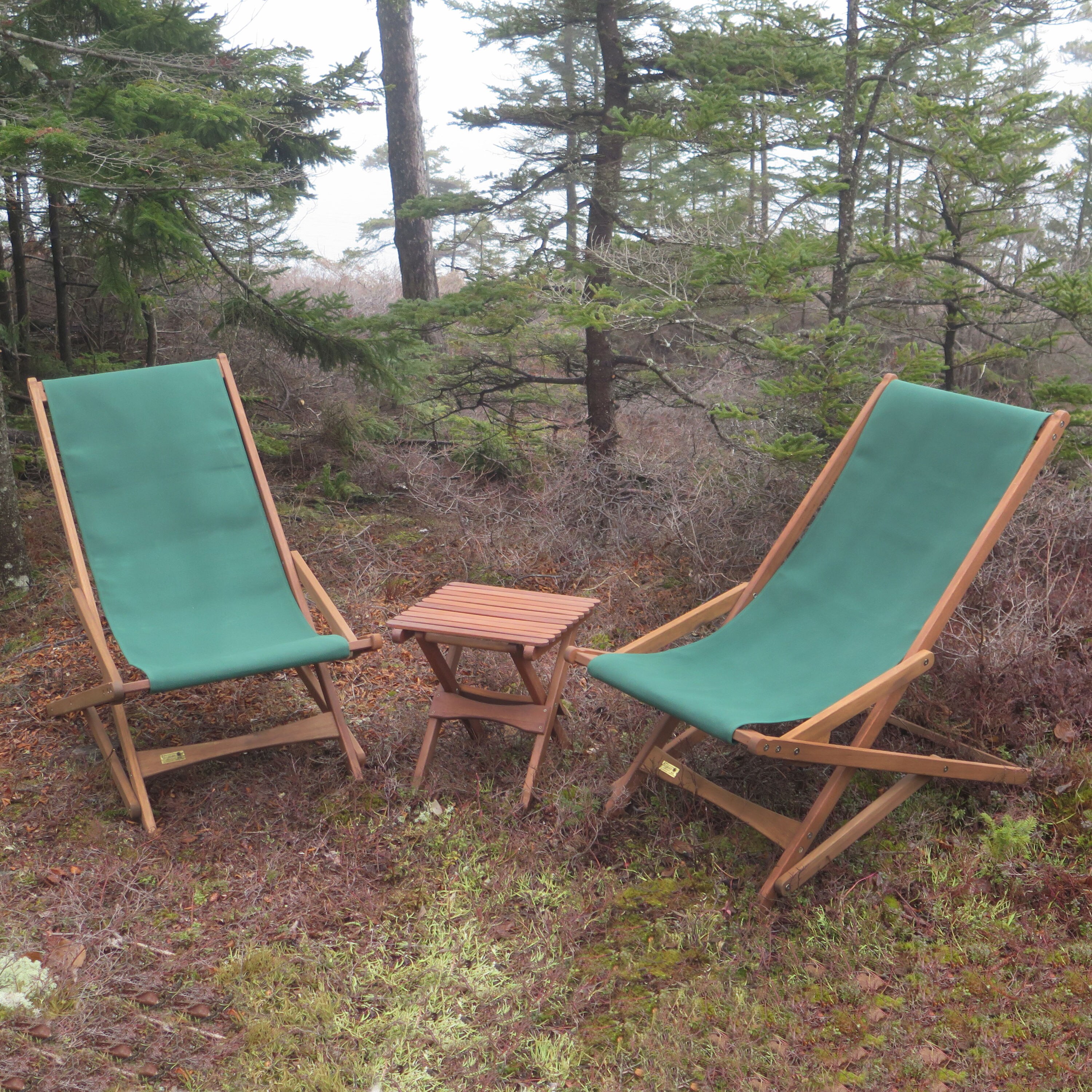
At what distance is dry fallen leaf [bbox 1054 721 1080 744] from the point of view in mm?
3061

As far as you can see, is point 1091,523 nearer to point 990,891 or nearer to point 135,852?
point 990,891

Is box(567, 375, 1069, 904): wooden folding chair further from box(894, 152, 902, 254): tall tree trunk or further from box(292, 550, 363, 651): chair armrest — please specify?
box(894, 152, 902, 254): tall tree trunk

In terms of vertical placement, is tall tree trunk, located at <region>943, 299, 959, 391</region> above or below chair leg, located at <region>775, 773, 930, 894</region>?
above

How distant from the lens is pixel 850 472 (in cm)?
326

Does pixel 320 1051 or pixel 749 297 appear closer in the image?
pixel 320 1051

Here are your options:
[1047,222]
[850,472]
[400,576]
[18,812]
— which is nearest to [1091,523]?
[850,472]

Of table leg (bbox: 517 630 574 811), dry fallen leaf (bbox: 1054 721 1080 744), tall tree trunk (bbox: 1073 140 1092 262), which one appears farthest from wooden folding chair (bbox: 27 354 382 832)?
tall tree trunk (bbox: 1073 140 1092 262)

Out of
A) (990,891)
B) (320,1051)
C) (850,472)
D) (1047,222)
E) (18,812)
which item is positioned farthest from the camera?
(1047,222)

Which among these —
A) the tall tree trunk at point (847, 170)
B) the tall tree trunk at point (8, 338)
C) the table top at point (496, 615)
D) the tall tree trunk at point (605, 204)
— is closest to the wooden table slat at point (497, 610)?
the table top at point (496, 615)

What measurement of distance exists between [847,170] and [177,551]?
11.1 feet

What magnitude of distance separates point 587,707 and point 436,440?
3.53 meters

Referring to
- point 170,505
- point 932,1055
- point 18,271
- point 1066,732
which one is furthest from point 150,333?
point 932,1055

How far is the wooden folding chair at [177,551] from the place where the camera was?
10.1 feet

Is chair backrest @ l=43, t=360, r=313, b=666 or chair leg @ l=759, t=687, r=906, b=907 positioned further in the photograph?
chair backrest @ l=43, t=360, r=313, b=666
